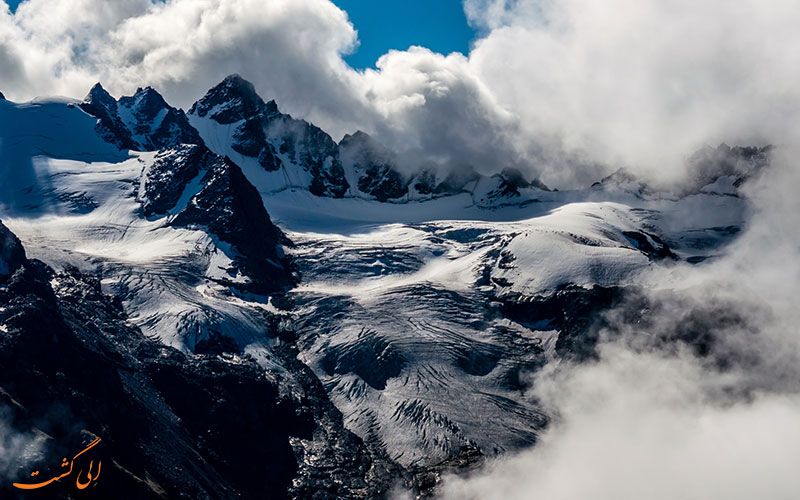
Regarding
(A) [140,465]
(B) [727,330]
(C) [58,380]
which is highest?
(B) [727,330]

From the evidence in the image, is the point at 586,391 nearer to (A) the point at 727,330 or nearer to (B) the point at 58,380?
(A) the point at 727,330

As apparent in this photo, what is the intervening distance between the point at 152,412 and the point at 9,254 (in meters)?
46.0

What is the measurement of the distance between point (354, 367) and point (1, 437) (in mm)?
83480

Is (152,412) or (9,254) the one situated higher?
(9,254)

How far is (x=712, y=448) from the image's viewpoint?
16562cm

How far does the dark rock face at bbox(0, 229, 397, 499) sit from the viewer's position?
4894 inches

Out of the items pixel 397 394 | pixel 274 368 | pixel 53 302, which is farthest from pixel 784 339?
pixel 53 302

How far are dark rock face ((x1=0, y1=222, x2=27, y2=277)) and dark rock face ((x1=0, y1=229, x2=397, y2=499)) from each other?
286cm

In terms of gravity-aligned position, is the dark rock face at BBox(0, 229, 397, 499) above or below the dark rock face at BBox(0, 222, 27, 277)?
below

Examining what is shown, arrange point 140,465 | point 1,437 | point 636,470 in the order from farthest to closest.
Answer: point 636,470
point 140,465
point 1,437

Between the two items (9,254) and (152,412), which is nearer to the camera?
(152,412)

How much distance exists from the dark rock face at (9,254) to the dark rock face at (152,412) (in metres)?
2.86

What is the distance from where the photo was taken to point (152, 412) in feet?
495

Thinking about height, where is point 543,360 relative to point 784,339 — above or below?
below
